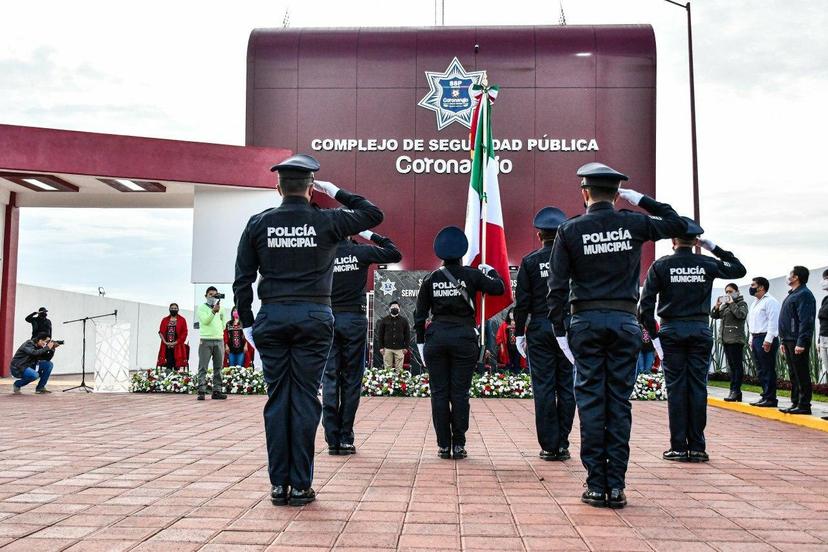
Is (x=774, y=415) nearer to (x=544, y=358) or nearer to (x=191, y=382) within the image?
(x=544, y=358)

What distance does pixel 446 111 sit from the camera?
2316 cm

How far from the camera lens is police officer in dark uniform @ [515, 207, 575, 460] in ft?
22.3

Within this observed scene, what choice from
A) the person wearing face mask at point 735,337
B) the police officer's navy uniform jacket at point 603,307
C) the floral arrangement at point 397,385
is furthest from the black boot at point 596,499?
the floral arrangement at point 397,385

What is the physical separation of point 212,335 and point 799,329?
29.2 ft

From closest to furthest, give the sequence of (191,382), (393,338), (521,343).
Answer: (521,343) → (191,382) → (393,338)

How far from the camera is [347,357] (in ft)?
23.4

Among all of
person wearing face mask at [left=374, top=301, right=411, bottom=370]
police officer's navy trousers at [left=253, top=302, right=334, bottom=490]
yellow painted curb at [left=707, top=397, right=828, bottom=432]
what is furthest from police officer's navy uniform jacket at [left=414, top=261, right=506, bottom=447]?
person wearing face mask at [left=374, top=301, right=411, bottom=370]

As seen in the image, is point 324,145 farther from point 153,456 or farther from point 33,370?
point 153,456

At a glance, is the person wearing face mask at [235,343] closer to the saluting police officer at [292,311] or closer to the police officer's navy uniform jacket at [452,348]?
the police officer's navy uniform jacket at [452,348]

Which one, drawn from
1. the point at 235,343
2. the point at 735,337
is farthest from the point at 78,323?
the point at 735,337

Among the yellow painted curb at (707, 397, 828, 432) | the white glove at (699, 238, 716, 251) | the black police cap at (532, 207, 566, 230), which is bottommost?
the yellow painted curb at (707, 397, 828, 432)

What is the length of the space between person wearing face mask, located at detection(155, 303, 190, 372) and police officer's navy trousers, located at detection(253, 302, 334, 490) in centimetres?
1258

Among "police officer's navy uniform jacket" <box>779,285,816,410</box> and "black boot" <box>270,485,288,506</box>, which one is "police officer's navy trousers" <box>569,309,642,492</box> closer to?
"black boot" <box>270,485,288,506</box>

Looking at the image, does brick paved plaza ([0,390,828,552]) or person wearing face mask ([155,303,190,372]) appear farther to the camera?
person wearing face mask ([155,303,190,372])
